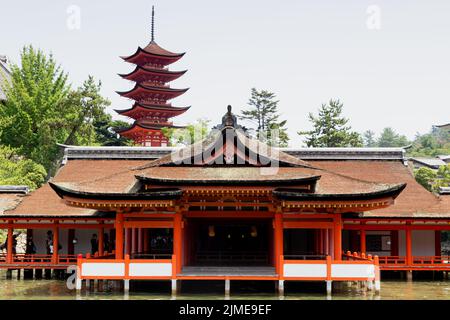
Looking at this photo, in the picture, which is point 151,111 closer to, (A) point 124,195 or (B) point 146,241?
(B) point 146,241

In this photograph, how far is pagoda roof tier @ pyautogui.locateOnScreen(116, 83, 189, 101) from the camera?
5969 centimetres

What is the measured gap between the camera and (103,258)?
23.3 m

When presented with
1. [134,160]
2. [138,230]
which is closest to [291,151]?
[134,160]

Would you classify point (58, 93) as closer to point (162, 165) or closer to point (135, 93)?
point (135, 93)

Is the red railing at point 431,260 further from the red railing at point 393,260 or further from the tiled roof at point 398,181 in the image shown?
the tiled roof at point 398,181

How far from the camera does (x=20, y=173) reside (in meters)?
45.0

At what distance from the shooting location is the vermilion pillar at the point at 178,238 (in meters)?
22.1

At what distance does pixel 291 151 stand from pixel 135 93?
30.2 meters

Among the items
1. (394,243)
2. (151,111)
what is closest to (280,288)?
(394,243)

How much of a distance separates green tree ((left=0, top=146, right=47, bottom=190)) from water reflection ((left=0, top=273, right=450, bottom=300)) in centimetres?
1801

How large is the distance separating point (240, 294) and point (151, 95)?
4113 centimetres

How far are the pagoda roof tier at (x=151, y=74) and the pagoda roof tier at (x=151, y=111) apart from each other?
342 centimetres

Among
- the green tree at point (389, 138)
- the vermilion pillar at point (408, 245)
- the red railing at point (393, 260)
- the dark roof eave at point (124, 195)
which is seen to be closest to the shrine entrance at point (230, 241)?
the dark roof eave at point (124, 195)

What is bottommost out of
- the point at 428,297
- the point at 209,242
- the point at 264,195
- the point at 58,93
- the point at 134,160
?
the point at 428,297
